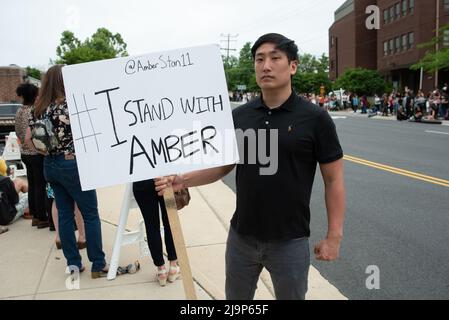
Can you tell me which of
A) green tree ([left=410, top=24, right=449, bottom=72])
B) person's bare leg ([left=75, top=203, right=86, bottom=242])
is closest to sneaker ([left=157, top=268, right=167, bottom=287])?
person's bare leg ([left=75, top=203, right=86, bottom=242])

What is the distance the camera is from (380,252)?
15.3ft

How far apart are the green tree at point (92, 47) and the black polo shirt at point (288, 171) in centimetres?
4328

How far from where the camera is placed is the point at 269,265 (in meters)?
2.36

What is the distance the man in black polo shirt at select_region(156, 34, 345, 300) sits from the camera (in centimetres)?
224

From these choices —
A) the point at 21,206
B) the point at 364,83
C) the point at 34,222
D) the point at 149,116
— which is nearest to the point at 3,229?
the point at 34,222

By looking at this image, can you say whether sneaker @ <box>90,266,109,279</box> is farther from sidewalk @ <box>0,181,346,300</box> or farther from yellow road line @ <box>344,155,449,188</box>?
yellow road line @ <box>344,155,449,188</box>

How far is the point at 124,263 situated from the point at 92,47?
6097 centimetres

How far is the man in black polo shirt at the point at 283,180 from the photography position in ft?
7.34

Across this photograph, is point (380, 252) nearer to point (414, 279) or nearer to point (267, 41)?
point (414, 279)

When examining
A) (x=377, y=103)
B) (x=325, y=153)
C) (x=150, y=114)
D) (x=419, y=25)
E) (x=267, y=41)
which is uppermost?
(x=419, y=25)

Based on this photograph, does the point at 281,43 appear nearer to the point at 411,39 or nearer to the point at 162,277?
the point at 162,277
